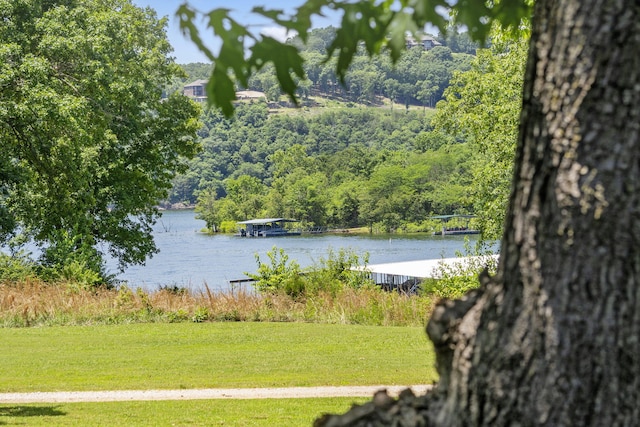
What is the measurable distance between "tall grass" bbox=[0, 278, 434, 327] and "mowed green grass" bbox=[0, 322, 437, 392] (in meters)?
0.75

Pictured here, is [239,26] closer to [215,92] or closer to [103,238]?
[215,92]

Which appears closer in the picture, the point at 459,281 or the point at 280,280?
the point at 280,280

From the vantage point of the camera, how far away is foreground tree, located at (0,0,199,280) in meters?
19.8

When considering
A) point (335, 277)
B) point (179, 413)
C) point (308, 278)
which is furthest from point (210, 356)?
point (335, 277)

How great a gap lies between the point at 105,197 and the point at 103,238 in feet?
5.72

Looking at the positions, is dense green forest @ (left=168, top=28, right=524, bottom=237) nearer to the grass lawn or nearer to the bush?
the bush

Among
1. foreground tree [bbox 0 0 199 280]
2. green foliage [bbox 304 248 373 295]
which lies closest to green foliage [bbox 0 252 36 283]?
foreground tree [bbox 0 0 199 280]

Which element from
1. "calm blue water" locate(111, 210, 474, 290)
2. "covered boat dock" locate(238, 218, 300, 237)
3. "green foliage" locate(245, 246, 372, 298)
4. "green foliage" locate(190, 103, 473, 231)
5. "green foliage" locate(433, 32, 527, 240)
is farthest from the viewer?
"green foliage" locate(190, 103, 473, 231)

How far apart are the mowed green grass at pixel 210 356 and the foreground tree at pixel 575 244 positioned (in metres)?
8.53

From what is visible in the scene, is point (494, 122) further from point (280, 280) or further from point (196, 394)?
point (196, 394)

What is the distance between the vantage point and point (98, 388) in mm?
10555

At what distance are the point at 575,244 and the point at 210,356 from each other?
11.3 meters

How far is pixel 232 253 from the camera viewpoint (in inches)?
2613

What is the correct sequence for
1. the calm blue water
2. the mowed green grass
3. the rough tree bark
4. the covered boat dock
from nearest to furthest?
the rough tree bark < the mowed green grass < the calm blue water < the covered boat dock
